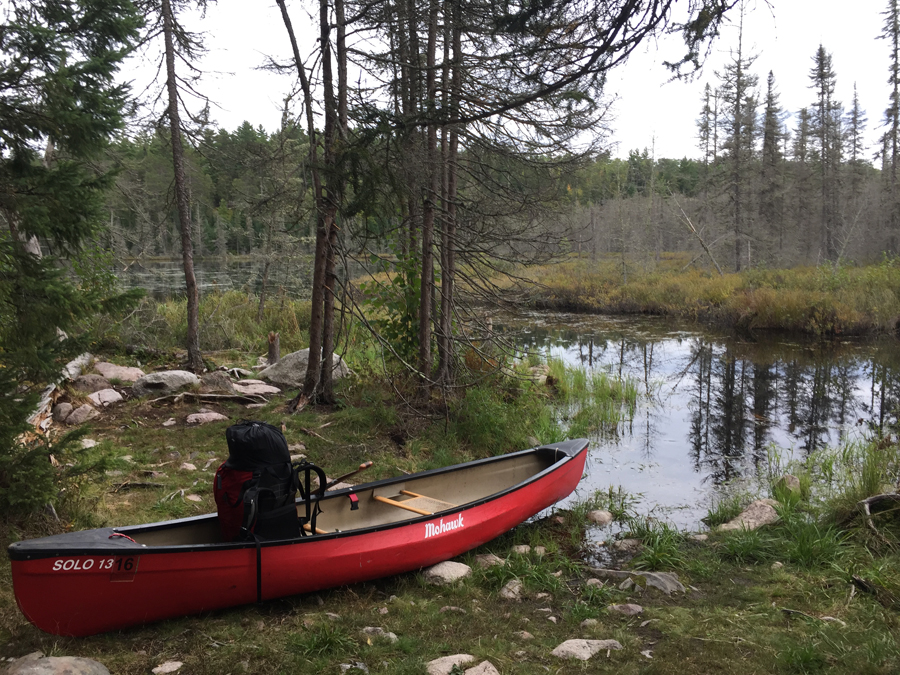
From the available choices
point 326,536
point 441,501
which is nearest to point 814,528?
point 441,501

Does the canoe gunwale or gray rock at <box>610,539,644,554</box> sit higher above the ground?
the canoe gunwale

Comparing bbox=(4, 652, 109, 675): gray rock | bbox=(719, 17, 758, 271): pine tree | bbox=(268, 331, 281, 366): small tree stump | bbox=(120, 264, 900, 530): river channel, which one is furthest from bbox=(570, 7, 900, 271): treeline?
bbox=(4, 652, 109, 675): gray rock

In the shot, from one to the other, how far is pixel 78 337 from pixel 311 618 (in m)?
Answer: 2.45

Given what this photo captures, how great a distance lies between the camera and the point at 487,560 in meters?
5.35

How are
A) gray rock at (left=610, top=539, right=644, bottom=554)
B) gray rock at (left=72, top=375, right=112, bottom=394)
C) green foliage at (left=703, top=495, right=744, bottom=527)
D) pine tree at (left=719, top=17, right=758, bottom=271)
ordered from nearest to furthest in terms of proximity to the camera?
gray rock at (left=610, top=539, right=644, bottom=554), green foliage at (left=703, top=495, right=744, bottom=527), gray rock at (left=72, top=375, right=112, bottom=394), pine tree at (left=719, top=17, right=758, bottom=271)

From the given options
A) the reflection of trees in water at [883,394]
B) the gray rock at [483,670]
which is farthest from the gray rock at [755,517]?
the reflection of trees in water at [883,394]

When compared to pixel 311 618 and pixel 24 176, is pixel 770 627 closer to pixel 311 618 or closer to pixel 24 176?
pixel 311 618

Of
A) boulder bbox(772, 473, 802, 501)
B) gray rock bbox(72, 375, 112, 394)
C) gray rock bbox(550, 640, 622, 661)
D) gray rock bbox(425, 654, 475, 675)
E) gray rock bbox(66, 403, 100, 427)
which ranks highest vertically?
gray rock bbox(72, 375, 112, 394)

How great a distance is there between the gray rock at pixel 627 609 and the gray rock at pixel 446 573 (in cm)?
125

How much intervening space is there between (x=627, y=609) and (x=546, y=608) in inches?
23.0

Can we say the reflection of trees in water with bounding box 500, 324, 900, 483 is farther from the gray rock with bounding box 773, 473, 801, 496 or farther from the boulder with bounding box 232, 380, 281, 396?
the boulder with bounding box 232, 380, 281, 396

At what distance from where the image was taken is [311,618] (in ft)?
13.1

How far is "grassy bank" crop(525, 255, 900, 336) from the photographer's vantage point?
1795 cm

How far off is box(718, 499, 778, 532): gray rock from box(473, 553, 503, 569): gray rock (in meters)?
2.38
